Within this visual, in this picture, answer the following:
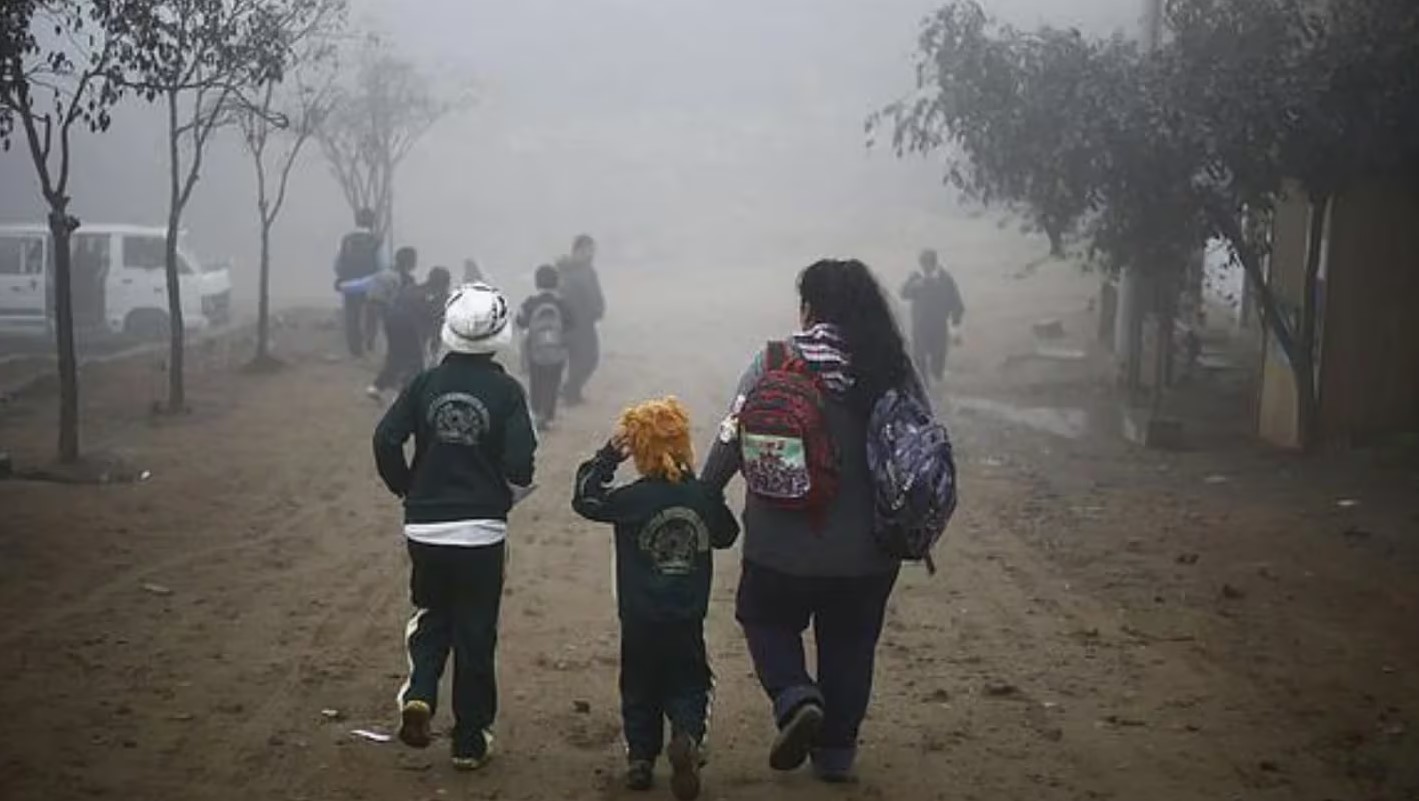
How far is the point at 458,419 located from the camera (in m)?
5.63

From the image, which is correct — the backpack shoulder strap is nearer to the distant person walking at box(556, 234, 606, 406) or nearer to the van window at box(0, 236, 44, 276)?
the distant person walking at box(556, 234, 606, 406)

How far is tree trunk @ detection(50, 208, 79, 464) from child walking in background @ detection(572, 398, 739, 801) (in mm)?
7792

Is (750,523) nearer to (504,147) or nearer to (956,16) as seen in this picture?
(956,16)

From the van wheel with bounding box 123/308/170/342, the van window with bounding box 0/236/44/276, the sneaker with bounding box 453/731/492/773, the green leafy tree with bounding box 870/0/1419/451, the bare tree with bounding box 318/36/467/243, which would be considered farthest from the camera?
the bare tree with bounding box 318/36/467/243

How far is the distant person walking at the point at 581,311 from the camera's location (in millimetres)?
18688

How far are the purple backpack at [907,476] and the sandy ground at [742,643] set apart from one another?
3.25 feet

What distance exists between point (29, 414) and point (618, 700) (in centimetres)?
1096

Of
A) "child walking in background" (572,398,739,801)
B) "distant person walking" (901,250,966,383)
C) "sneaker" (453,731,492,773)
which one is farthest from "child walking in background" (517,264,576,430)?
"child walking in background" (572,398,739,801)

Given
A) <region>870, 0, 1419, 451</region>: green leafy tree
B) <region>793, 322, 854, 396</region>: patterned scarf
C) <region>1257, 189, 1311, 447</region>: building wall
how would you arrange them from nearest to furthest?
1. <region>793, 322, 854, 396</region>: patterned scarf
2. <region>870, 0, 1419, 451</region>: green leafy tree
3. <region>1257, 189, 1311, 447</region>: building wall

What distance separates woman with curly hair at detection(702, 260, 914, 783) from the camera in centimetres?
538

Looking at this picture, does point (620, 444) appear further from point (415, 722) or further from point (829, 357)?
point (415, 722)

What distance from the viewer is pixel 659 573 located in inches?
217

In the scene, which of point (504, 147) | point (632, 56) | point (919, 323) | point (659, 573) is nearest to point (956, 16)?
point (919, 323)

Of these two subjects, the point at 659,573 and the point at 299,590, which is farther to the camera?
the point at 299,590
